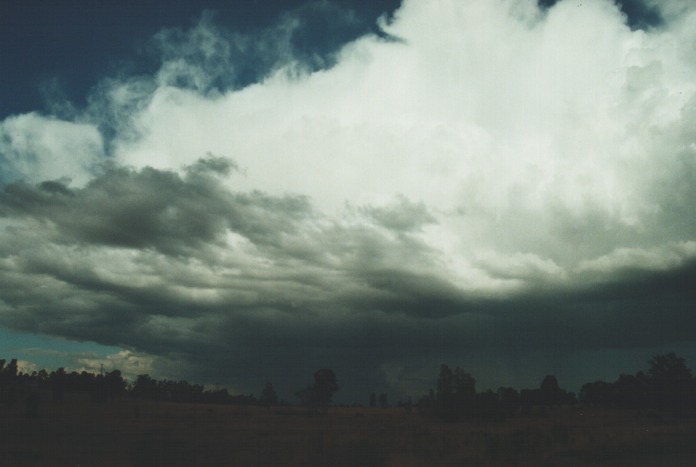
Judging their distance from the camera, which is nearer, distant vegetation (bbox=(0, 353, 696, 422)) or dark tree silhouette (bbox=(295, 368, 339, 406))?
distant vegetation (bbox=(0, 353, 696, 422))

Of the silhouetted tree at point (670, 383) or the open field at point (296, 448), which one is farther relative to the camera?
the silhouetted tree at point (670, 383)

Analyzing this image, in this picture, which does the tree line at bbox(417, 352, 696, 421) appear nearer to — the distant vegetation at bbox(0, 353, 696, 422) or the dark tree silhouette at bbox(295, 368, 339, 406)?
the distant vegetation at bbox(0, 353, 696, 422)

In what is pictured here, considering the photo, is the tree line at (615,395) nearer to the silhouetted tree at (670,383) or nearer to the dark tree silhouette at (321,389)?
the silhouetted tree at (670,383)

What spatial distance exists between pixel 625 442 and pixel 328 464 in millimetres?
26549

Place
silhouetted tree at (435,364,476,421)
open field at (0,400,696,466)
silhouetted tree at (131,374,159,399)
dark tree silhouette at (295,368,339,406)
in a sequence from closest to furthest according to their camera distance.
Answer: open field at (0,400,696,466) < silhouetted tree at (435,364,476,421) < dark tree silhouette at (295,368,339,406) < silhouetted tree at (131,374,159,399)

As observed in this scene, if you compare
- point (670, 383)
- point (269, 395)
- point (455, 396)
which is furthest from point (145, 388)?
point (670, 383)

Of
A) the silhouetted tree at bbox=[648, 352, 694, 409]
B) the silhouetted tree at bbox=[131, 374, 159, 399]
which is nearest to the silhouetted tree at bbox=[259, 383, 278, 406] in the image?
the silhouetted tree at bbox=[131, 374, 159, 399]

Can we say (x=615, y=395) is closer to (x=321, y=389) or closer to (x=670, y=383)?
(x=670, y=383)

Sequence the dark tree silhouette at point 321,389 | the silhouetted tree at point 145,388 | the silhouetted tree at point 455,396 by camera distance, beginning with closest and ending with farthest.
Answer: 1. the silhouetted tree at point 455,396
2. the dark tree silhouette at point 321,389
3. the silhouetted tree at point 145,388

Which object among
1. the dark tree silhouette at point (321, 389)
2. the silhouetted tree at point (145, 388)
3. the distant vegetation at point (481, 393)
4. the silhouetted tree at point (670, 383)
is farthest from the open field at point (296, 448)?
the silhouetted tree at point (145, 388)

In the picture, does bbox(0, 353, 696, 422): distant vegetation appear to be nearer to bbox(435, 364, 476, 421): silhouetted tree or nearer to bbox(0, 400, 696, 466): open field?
bbox(435, 364, 476, 421): silhouetted tree

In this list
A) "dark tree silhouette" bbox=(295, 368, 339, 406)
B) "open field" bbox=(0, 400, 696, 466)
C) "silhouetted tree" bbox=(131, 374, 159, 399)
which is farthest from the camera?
"silhouetted tree" bbox=(131, 374, 159, 399)

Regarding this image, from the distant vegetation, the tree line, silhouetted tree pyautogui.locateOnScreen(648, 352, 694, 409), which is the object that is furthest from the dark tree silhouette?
silhouetted tree pyautogui.locateOnScreen(648, 352, 694, 409)

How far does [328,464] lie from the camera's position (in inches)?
1228
